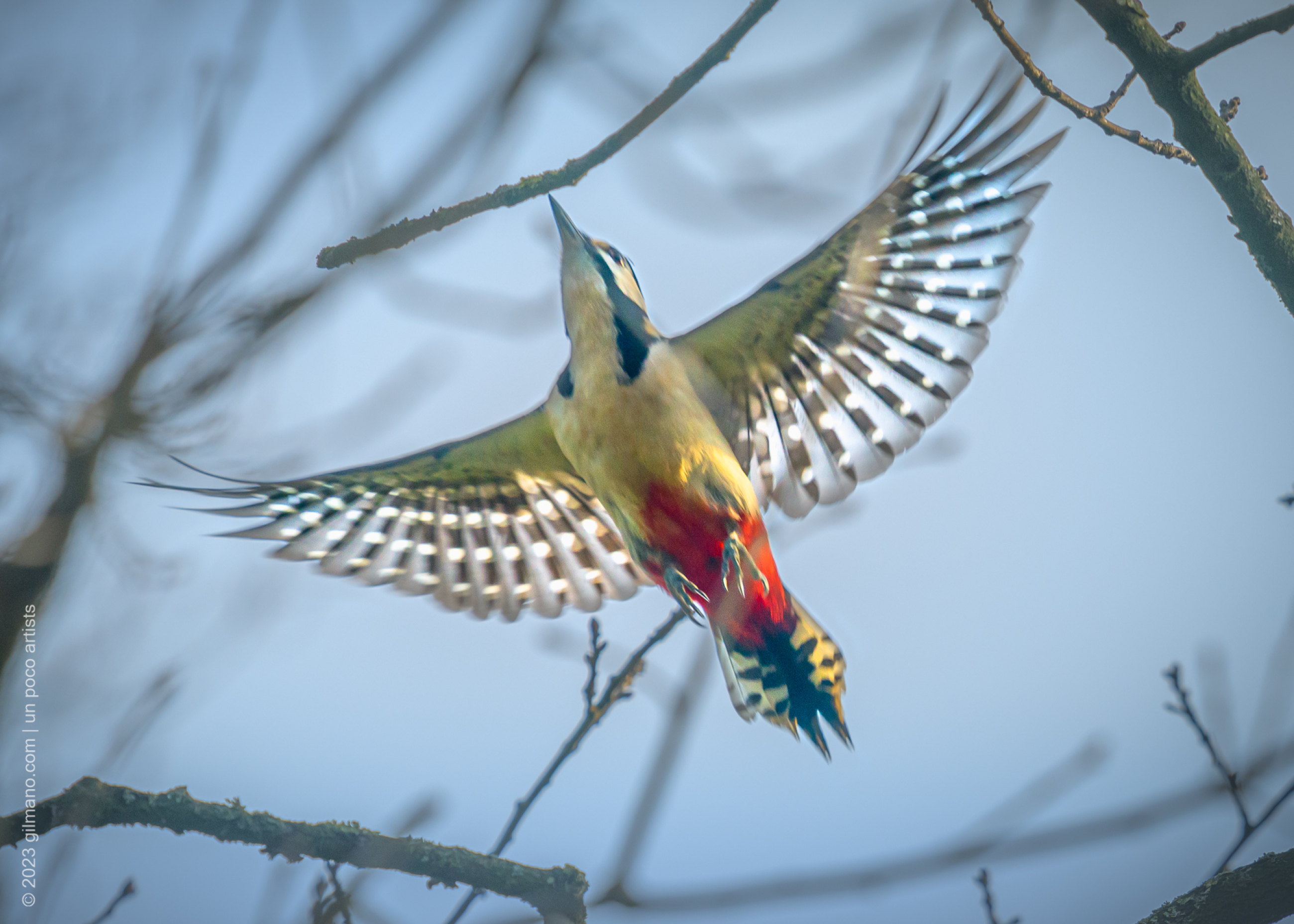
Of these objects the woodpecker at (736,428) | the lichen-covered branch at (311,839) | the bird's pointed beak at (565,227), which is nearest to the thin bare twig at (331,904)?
the lichen-covered branch at (311,839)

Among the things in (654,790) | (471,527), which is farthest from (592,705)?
(471,527)

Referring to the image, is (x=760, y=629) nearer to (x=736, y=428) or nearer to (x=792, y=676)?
(x=792, y=676)

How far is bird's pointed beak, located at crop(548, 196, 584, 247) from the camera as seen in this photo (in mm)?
3203

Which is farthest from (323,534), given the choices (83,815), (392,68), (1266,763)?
(1266,763)

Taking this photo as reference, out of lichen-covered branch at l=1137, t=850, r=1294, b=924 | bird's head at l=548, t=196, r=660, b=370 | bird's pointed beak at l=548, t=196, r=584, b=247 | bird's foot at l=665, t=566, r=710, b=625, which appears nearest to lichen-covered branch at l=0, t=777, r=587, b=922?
bird's foot at l=665, t=566, r=710, b=625

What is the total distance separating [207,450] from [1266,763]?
8.26 feet

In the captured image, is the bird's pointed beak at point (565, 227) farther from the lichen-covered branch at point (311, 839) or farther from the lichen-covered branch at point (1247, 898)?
the lichen-covered branch at point (1247, 898)

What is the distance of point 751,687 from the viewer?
283 centimetres

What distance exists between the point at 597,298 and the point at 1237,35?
74.5 inches

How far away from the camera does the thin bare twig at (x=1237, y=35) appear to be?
1.69 metres

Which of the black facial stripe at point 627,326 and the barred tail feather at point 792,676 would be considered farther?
the black facial stripe at point 627,326

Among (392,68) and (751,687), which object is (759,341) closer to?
(751,687)

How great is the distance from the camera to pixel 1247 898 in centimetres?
195

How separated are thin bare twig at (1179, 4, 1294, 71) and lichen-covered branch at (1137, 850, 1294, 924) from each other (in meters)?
1.67
